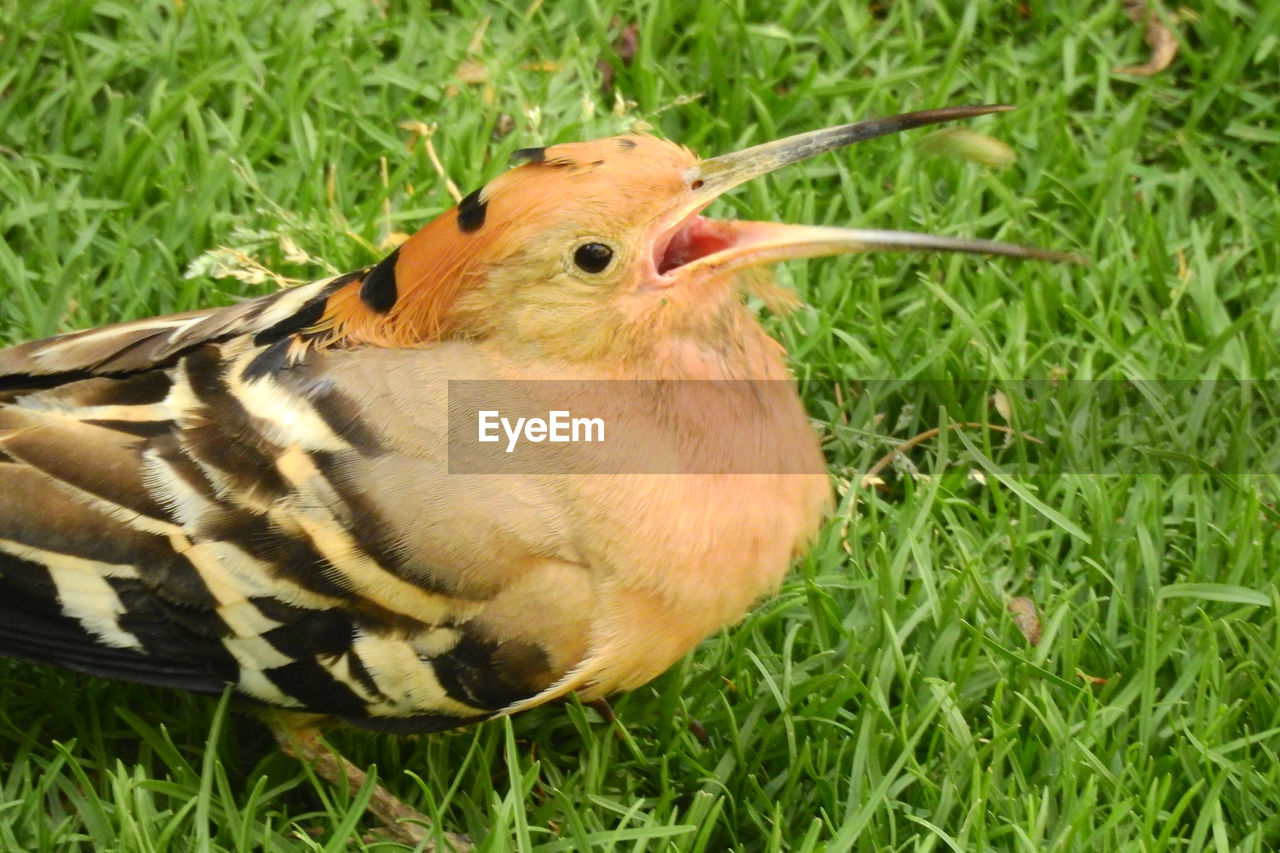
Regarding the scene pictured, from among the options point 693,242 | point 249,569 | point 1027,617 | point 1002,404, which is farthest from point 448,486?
point 1002,404

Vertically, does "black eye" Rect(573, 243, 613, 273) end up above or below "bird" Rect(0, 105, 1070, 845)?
above

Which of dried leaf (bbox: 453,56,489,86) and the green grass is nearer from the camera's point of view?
the green grass

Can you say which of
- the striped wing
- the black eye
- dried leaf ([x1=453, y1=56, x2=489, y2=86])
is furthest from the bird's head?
dried leaf ([x1=453, y1=56, x2=489, y2=86])

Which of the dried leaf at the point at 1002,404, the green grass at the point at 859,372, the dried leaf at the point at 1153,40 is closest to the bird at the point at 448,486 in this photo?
the green grass at the point at 859,372

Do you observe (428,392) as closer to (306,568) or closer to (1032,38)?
(306,568)

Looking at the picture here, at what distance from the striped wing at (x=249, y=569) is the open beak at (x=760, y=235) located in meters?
0.57

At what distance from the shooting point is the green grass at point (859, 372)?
9.57ft

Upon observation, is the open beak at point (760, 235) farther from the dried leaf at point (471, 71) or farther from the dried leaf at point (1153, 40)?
the dried leaf at point (1153, 40)

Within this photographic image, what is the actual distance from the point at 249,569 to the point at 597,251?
0.77 m

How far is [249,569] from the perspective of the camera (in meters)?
2.67

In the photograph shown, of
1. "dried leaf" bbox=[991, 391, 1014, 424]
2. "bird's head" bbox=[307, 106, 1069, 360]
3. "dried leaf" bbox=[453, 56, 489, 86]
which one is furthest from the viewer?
"dried leaf" bbox=[453, 56, 489, 86]

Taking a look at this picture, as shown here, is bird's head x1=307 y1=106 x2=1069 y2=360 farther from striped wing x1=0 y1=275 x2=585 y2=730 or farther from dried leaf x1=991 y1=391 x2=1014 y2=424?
dried leaf x1=991 y1=391 x2=1014 y2=424

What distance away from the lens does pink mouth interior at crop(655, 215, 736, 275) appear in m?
2.78

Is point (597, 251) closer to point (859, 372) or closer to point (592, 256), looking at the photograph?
→ point (592, 256)
